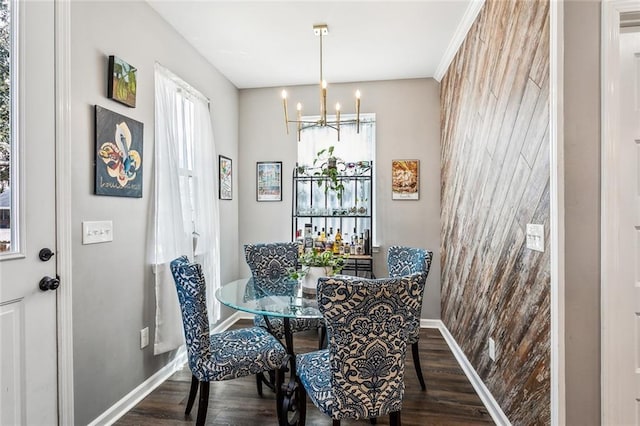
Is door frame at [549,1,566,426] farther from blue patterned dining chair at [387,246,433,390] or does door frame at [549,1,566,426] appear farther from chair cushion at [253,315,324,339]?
chair cushion at [253,315,324,339]

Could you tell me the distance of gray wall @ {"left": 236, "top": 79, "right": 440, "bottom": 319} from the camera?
3648 mm

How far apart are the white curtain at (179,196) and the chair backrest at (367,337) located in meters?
1.58

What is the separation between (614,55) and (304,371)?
206 centimetres

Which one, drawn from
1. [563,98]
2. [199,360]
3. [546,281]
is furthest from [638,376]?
[199,360]

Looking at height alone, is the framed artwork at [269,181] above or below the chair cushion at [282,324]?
above

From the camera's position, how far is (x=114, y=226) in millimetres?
2029

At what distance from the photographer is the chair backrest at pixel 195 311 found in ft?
5.78

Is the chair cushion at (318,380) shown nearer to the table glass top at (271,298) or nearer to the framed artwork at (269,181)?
the table glass top at (271,298)

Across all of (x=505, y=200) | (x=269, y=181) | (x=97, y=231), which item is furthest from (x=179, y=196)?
(x=505, y=200)

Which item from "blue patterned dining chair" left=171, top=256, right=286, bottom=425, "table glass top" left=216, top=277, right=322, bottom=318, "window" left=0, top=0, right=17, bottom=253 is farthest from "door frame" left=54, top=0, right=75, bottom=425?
"table glass top" left=216, top=277, right=322, bottom=318

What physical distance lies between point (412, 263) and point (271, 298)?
3.54 ft

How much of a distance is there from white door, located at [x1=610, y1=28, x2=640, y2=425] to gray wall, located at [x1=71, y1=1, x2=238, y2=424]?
2.63m

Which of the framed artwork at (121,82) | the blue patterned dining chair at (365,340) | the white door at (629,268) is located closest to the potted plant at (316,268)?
the blue patterned dining chair at (365,340)

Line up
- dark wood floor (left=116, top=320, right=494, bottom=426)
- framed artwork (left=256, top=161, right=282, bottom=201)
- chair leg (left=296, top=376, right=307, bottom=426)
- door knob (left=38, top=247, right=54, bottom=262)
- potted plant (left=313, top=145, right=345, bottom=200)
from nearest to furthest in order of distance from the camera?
door knob (left=38, top=247, right=54, bottom=262)
chair leg (left=296, top=376, right=307, bottom=426)
dark wood floor (left=116, top=320, right=494, bottom=426)
potted plant (left=313, top=145, right=345, bottom=200)
framed artwork (left=256, top=161, right=282, bottom=201)
